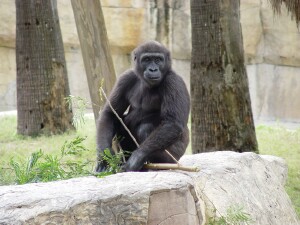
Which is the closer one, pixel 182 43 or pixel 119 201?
pixel 119 201

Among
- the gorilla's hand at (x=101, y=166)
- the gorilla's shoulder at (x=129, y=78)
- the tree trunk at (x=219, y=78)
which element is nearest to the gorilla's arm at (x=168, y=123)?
the gorilla's hand at (x=101, y=166)

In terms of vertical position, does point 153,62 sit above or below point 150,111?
above

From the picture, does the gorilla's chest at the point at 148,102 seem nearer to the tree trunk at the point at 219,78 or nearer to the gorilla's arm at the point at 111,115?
the gorilla's arm at the point at 111,115

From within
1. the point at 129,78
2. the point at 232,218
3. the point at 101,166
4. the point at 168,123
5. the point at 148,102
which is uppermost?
the point at 129,78

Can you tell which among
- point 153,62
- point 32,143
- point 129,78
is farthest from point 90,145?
point 153,62

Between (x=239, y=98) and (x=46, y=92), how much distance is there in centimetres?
343

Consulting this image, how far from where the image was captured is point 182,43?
635 inches

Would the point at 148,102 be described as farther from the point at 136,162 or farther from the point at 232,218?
the point at 232,218

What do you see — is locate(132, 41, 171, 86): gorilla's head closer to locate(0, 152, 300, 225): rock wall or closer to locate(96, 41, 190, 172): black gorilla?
locate(96, 41, 190, 172): black gorilla

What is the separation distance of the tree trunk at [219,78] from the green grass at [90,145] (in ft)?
2.94

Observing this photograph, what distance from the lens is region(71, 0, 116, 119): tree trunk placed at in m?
7.80

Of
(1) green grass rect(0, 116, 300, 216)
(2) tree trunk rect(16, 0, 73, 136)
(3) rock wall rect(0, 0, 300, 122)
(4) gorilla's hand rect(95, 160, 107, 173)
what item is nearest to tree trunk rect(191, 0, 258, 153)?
(1) green grass rect(0, 116, 300, 216)

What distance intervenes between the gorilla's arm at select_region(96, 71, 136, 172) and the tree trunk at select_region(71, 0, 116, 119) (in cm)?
205

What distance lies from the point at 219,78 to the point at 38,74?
3382 millimetres
